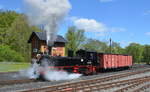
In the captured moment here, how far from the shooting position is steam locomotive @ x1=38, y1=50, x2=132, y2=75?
1895 centimetres

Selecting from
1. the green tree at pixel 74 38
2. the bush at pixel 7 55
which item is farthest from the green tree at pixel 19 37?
the green tree at pixel 74 38

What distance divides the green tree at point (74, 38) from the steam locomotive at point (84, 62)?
41799 mm

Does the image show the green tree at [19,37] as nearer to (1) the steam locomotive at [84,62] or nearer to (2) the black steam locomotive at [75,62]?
(1) the steam locomotive at [84,62]

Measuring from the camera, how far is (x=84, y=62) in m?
23.7

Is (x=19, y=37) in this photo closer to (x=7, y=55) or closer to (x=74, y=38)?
(x=7, y=55)

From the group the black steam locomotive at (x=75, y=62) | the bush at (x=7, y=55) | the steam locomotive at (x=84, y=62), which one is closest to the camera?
the black steam locomotive at (x=75, y=62)

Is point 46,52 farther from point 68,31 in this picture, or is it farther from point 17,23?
point 68,31

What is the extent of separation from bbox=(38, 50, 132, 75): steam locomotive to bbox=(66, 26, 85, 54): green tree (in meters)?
41.8

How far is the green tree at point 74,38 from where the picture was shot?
77.0 meters

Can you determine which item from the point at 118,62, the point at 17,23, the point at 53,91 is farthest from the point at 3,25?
the point at 53,91

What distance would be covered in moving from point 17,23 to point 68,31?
20.2 m

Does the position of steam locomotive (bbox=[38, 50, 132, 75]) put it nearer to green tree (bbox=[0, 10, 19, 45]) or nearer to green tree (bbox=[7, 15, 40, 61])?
green tree (bbox=[7, 15, 40, 61])

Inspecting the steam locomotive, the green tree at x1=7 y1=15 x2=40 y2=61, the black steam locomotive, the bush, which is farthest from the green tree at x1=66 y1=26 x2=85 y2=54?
the black steam locomotive

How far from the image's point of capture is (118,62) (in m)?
33.9
